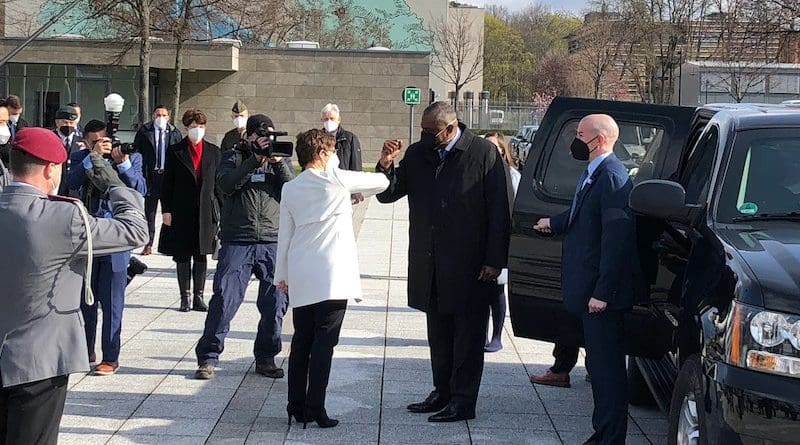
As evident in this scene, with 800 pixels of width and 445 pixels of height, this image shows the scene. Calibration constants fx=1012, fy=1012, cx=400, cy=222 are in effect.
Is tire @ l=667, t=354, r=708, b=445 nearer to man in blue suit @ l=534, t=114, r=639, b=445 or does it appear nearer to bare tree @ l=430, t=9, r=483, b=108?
man in blue suit @ l=534, t=114, r=639, b=445

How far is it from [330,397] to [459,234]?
1.56 meters

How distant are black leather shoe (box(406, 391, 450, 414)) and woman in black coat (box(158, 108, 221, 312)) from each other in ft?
12.6

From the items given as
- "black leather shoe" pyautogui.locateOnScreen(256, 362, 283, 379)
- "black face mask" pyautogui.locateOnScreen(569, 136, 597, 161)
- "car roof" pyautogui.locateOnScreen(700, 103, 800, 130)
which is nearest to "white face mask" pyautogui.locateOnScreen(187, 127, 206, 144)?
"black leather shoe" pyautogui.locateOnScreen(256, 362, 283, 379)

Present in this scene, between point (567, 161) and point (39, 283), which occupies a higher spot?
point (567, 161)

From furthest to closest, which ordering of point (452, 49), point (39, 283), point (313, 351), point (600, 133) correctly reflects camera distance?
point (452, 49)
point (313, 351)
point (600, 133)
point (39, 283)

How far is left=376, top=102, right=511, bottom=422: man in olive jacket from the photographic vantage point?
6.50 meters

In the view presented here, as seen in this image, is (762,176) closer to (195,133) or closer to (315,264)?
(315,264)

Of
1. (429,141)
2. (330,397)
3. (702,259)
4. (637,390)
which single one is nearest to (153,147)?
(330,397)

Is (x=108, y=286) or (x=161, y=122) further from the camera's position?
(x=161, y=122)

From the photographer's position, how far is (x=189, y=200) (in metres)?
9.83

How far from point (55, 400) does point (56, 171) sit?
37.1 inches

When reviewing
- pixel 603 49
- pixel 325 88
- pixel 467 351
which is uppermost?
pixel 603 49

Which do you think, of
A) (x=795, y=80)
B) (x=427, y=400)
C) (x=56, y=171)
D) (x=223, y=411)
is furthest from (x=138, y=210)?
(x=795, y=80)

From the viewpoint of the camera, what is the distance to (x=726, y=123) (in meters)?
5.49
